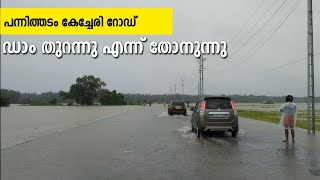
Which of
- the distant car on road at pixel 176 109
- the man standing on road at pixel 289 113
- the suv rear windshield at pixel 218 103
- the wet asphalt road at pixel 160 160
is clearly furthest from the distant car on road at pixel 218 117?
the distant car on road at pixel 176 109

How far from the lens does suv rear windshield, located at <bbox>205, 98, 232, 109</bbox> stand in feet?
57.4

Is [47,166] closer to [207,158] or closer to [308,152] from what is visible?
[207,158]

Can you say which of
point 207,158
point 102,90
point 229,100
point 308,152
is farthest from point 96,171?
point 102,90

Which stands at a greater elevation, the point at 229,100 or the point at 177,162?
the point at 229,100

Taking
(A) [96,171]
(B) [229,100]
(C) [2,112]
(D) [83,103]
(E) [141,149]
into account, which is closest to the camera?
(C) [2,112]

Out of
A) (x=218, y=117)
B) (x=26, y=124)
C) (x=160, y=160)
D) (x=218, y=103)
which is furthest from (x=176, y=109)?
(x=160, y=160)

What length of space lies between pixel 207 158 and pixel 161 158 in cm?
121

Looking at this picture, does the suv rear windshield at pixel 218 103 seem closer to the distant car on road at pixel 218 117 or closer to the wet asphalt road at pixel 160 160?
the distant car on road at pixel 218 117

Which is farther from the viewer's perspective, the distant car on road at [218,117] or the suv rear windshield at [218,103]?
the suv rear windshield at [218,103]

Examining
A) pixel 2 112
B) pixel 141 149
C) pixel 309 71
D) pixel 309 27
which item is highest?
pixel 309 27

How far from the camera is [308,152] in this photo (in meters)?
12.2

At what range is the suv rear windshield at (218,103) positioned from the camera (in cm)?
1748

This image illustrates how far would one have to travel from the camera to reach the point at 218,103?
17578mm

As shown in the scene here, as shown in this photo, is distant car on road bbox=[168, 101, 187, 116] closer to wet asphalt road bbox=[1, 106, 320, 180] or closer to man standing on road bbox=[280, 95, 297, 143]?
wet asphalt road bbox=[1, 106, 320, 180]
